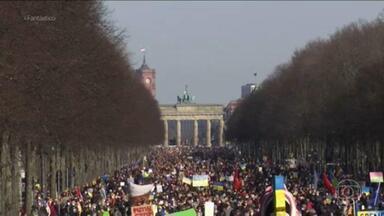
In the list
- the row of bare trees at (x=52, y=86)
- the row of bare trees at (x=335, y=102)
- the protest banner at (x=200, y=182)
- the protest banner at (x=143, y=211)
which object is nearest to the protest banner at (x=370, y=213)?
the protest banner at (x=143, y=211)

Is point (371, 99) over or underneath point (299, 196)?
over

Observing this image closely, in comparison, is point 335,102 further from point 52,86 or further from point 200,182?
point 52,86

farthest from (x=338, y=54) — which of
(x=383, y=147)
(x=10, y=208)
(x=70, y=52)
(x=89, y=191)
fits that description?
(x=10, y=208)

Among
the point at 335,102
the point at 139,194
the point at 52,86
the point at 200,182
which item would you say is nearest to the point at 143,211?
the point at 139,194

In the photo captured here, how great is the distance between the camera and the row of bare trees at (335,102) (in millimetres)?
71562

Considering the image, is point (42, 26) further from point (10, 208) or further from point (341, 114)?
point (341, 114)

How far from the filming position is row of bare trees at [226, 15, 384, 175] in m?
71.6

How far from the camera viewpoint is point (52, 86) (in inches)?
1652

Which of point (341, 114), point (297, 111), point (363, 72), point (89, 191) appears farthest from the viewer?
point (297, 111)

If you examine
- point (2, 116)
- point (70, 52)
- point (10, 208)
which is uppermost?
point (70, 52)

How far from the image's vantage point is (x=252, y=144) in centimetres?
16112

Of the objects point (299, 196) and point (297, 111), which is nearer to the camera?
point (299, 196)

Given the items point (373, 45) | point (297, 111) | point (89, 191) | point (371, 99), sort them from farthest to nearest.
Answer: point (297, 111)
point (373, 45)
point (371, 99)
point (89, 191)

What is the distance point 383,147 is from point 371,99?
4803 millimetres
